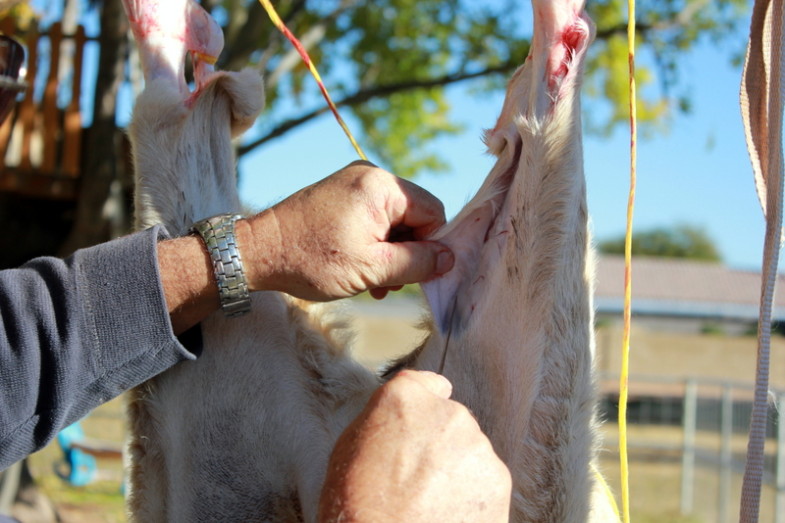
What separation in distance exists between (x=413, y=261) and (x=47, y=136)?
538 cm

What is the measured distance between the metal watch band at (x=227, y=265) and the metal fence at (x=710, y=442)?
6.51 meters

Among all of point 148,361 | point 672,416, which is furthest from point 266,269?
point 672,416

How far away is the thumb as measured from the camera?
71.2 inches

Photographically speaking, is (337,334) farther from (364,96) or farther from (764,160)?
(364,96)

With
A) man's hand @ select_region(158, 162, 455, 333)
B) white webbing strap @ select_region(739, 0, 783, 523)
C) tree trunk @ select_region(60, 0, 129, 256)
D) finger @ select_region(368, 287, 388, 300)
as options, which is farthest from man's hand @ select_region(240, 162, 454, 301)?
tree trunk @ select_region(60, 0, 129, 256)

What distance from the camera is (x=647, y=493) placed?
38.1 feet

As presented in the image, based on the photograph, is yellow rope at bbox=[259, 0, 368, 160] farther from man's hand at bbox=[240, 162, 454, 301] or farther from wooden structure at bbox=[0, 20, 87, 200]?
wooden structure at bbox=[0, 20, 87, 200]

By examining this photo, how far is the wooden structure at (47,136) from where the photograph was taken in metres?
6.16

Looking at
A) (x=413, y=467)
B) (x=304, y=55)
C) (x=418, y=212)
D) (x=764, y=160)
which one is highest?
(x=304, y=55)

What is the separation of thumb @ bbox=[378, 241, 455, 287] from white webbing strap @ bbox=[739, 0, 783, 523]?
0.69 meters

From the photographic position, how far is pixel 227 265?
70.2 inches

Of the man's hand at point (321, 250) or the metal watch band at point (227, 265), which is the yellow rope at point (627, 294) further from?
the metal watch band at point (227, 265)

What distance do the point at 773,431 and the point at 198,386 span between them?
29.8ft

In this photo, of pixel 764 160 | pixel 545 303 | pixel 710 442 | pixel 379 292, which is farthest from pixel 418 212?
pixel 710 442
